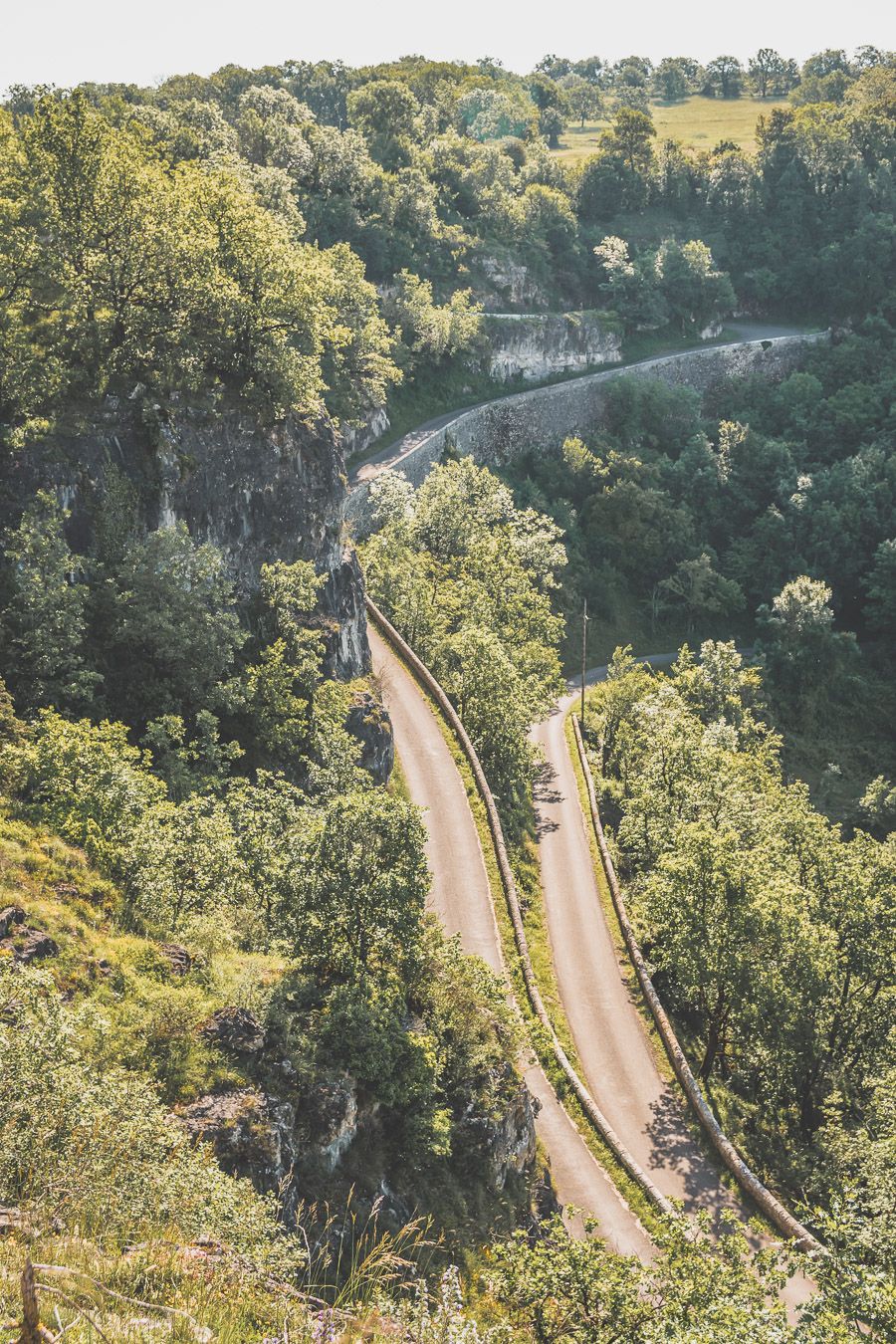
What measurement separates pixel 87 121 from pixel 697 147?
124634mm

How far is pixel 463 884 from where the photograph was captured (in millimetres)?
35969

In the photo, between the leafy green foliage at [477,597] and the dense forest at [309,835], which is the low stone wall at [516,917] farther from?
the dense forest at [309,835]

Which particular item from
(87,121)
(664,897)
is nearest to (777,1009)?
(664,897)

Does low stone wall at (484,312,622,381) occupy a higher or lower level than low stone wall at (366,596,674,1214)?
higher

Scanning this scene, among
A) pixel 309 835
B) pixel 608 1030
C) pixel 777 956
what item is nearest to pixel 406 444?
pixel 608 1030

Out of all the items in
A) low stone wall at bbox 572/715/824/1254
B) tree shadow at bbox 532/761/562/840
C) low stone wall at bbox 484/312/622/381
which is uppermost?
low stone wall at bbox 484/312/622/381

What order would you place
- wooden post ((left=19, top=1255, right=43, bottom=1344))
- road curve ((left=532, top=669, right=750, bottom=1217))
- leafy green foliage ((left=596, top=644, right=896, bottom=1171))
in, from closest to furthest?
wooden post ((left=19, top=1255, right=43, bottom=1344)) < road curve ((left=532, top=669, right=750, bottom=1217)) < leafy green foliage ((left=596, top=644, right=896, bottom=1171))

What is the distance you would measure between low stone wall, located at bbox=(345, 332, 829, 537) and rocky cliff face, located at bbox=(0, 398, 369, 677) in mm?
18677

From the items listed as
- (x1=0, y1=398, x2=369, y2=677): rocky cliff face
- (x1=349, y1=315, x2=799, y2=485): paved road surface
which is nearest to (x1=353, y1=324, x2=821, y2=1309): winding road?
(x1=0, y1=398, x2=369, y2=677): rocky cliff face

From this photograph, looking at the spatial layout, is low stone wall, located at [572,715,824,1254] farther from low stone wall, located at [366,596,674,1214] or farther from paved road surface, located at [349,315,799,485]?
paved road surface, located at [349,315,799,485]

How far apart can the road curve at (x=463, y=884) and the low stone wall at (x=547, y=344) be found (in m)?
45.4

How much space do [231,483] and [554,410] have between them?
5573cm

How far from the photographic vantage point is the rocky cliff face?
1344 inches

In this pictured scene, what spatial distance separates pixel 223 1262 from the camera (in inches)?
439
